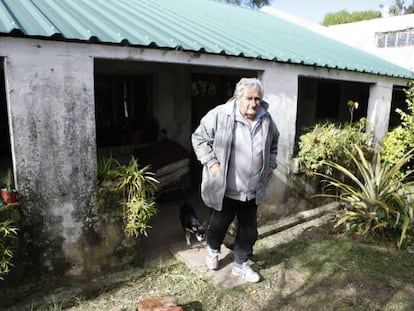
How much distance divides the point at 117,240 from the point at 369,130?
18.8ft

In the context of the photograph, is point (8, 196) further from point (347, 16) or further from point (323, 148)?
point (347, 16)

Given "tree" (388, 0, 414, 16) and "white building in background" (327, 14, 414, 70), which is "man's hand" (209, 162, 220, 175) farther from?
"tree" (388, 0, 414, 16)

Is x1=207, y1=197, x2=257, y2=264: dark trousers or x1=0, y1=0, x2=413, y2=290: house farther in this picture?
x1=207, y1=197, x2=257, y2=264: dark trousers

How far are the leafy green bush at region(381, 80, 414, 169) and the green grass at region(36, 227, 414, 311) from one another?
2.93m

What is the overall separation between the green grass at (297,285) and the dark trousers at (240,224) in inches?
14.6

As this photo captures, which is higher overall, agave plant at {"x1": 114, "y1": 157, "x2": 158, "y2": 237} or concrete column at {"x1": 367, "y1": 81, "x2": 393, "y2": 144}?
concrete column at {"x1": 367, "y1": 81, "x2": 393, "y2": 144}

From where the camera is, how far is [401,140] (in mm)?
6867

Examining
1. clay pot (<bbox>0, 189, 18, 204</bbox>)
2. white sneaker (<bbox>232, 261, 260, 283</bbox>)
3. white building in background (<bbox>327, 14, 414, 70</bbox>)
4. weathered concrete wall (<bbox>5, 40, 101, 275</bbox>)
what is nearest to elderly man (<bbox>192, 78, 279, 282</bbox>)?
white sneaker (<bbox>232, 261, 260, 283</bbox>)

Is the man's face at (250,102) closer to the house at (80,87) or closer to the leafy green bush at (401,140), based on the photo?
the house at (80,87)

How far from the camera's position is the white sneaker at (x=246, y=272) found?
3.56 m

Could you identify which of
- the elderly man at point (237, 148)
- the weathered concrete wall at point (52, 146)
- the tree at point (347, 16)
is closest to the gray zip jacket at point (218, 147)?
the elderly man at point (237, 148)

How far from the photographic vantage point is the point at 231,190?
3285 mm

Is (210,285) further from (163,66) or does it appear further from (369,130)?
Result: (369,130)

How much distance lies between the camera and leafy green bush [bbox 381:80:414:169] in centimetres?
659
